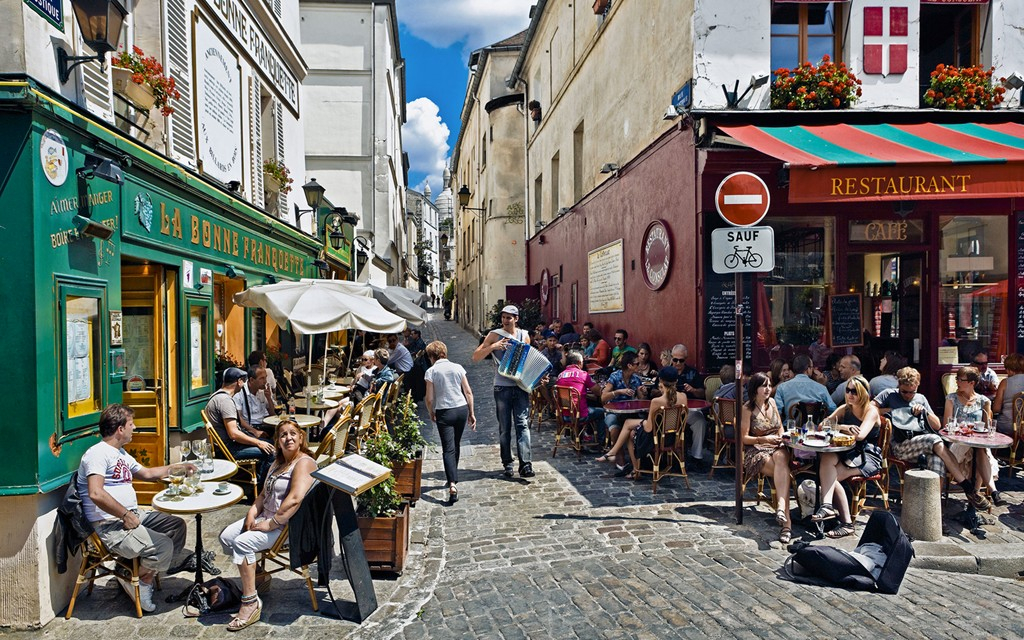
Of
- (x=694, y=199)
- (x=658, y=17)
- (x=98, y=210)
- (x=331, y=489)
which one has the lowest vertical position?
(x=331, y=489)

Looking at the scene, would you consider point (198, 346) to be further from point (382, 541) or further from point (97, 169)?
point (382, 541)

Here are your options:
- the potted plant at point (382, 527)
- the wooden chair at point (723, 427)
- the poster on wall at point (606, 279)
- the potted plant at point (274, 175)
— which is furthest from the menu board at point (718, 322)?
the potted plant at point (274, 175)

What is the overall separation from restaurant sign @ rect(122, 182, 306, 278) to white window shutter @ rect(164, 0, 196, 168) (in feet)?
2.33

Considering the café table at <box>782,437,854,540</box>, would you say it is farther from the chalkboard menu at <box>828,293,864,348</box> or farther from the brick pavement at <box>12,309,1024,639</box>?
the chalkboard menu at <box>828,293,864,348</box>

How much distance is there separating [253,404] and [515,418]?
281 centimetres

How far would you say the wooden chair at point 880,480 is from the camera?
5.76 meters

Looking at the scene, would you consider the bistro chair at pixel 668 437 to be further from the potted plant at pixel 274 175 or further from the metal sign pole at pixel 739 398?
the potted plant at pixel 274 175

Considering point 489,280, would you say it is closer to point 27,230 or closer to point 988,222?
point 988,222

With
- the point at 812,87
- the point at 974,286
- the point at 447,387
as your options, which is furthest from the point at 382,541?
the point at 974,286

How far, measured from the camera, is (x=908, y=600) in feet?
14.2

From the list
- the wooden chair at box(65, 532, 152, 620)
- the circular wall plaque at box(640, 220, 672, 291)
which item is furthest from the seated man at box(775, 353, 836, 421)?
the wooden chair at box(65, 532, 152, 620)

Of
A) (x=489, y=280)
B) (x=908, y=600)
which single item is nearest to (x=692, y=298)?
(x=908, y=600)

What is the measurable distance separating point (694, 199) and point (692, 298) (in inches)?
51.5

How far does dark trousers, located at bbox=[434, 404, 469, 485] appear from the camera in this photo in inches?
261
